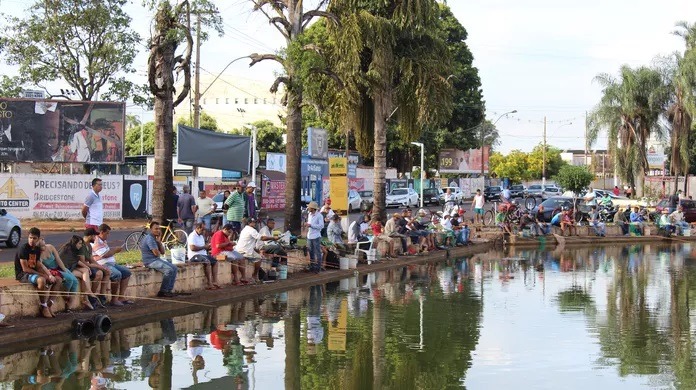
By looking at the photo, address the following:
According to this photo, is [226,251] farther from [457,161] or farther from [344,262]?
[457,161]

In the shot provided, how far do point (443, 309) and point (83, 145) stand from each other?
2922 centimetres

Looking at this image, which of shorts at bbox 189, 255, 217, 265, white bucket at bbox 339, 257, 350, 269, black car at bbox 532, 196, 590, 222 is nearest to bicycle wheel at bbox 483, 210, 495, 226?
black car at bbox 532, 196, 590, 222

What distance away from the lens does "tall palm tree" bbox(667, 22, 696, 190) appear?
66056 mm

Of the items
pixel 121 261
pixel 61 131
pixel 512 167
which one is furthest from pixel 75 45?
pixel 512 167

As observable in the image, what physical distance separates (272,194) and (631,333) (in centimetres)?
3840

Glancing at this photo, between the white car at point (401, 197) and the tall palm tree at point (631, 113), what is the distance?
16218 mm

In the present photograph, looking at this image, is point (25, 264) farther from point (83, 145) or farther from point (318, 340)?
point (83, 145)

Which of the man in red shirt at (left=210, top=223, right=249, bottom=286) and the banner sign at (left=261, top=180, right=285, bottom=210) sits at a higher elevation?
the banner sign at (left=261, top=180, right=285, bottom=210)

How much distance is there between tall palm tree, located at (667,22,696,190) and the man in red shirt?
51379 millimetres

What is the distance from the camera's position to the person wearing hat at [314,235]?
2491 centimetres

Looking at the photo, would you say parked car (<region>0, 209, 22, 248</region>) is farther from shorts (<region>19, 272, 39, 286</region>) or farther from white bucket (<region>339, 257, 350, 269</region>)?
shorts (<region>19, 272, 39, 286</region>)

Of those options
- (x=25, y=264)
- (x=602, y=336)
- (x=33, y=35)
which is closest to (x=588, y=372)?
(x=602, y=336)

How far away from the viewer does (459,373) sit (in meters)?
13.5

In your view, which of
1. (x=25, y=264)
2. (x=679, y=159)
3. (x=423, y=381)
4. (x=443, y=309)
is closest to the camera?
(x=423, y=381)
